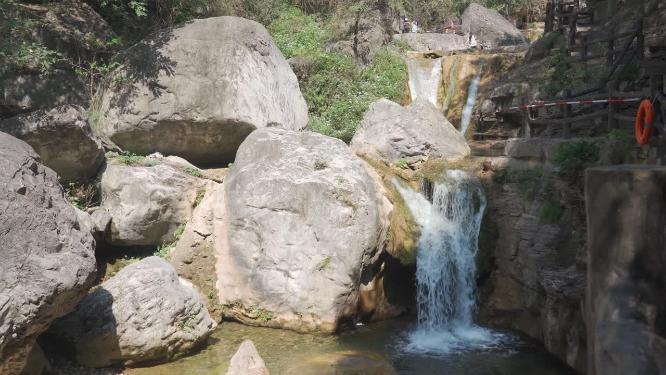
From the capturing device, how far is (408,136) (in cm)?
1256

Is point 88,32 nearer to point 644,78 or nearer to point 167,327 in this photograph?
point 167,327

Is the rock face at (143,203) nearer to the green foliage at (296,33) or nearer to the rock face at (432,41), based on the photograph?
the green foliage at (296,33)

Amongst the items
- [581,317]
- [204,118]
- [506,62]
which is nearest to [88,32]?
[204,118]

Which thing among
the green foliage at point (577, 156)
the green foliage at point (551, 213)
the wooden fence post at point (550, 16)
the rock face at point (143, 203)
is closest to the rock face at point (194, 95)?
the rock face at point (143, 203)

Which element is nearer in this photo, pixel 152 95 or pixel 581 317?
pixel 581 317

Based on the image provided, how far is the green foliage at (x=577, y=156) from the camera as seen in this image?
29.7ft

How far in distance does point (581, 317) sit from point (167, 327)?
18.8ft

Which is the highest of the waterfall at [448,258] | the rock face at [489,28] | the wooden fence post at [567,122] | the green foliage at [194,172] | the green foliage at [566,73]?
the rock face at [489,28]

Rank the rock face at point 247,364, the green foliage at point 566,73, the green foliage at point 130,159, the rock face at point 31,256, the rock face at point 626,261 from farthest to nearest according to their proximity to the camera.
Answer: the green foliage at point 566,73 → the green foliage at point 130,159 → the rock face at point 247,364 → the rock face at point 31,256 → the rock face at point 626,261

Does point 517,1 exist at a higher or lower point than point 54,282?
higher

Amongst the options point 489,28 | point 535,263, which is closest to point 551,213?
point 535,263

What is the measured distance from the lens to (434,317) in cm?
1002

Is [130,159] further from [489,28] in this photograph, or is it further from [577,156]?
[489,28]

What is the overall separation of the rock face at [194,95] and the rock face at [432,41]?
1115 centimetres
